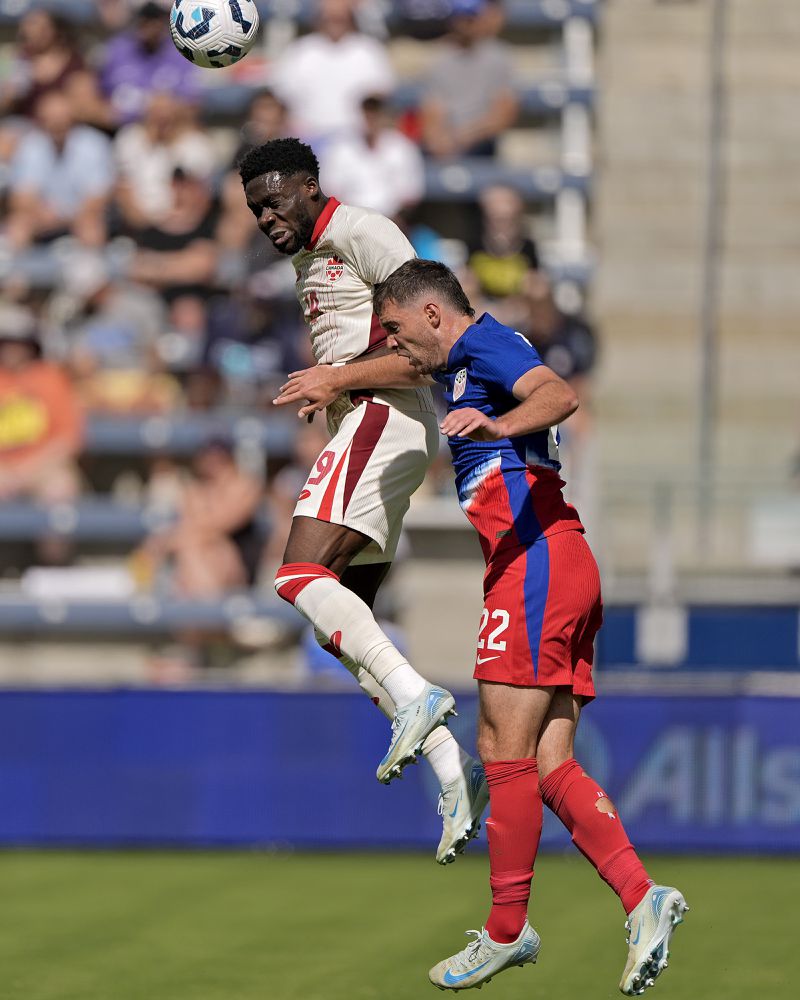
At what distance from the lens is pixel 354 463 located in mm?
6012

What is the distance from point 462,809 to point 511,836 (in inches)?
7.1

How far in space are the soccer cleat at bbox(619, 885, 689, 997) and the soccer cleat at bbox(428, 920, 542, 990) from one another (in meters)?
0.39

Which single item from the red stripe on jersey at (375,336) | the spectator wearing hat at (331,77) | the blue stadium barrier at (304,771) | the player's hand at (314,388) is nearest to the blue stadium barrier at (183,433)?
the spectator wearing hat at (331,77)

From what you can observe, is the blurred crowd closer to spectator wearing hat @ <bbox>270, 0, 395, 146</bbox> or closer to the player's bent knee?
spectator wearing hat @ <bbox>270, 0, 395, 146</bbox>

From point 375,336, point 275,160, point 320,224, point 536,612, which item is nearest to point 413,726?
point 536,612

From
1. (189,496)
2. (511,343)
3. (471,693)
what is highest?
(511,343)

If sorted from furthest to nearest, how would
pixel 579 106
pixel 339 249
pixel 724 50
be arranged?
pixel 724 50 < pixel 579 106 < pixel 339 249

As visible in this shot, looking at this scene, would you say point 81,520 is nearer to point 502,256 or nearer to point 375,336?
point 502,256

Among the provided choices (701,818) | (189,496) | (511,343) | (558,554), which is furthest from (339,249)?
(189,496)

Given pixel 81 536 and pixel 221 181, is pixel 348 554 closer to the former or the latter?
pixel 81 536

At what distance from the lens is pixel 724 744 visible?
9766mm

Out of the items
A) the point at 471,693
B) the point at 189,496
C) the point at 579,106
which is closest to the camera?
the point at 471,693

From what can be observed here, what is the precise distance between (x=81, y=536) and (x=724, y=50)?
7.47 metres

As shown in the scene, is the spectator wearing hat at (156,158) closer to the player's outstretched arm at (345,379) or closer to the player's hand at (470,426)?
the player's outstretched arm at (345,379)
